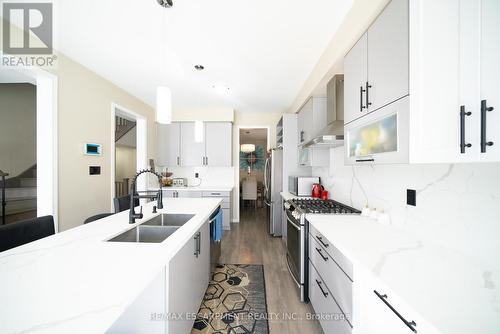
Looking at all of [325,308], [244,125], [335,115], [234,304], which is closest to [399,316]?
[325,308]

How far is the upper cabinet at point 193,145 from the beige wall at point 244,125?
35 cm

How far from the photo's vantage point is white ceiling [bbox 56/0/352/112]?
157 cm

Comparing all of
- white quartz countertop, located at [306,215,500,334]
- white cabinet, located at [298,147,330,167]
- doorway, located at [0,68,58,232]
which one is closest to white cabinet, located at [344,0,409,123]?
white quartz countertop, located at [306,215,500,334]

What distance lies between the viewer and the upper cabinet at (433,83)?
0.63m

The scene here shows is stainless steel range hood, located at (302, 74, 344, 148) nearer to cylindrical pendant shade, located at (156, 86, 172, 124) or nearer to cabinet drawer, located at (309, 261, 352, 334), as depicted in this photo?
cabinet drawer, located at (309, 261, 352, 334)

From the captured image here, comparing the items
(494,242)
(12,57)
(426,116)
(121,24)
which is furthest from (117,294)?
(12,57)

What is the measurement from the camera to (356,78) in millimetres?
1375

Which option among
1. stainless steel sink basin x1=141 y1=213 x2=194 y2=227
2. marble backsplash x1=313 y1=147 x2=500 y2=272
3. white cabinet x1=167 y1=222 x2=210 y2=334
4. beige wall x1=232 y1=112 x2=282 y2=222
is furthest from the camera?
beige wall x1=232 y1=112 x2=282 y2=222

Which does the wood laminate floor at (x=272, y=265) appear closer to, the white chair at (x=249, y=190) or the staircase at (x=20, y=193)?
the white chair at (x=249, y=190)

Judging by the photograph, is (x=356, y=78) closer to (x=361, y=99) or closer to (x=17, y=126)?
(x=361, y=99)

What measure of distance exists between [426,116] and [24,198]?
6459 millimetres

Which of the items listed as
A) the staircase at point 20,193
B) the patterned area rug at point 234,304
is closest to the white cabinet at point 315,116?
the patterned area rug at point 234,304

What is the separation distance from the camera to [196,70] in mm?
2605

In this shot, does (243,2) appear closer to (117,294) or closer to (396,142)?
(396,142)
